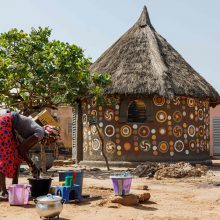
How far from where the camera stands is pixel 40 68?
10180 mm

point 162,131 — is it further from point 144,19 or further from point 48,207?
point 48,207

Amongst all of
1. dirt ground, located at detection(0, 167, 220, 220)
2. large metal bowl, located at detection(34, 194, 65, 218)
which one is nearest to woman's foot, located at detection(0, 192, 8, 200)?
dirt ground, located at detection(0, 167, 220, 220)

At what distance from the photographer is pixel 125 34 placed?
15.6 metres

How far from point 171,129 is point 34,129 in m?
8.32

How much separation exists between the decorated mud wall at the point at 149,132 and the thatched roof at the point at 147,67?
527 mm

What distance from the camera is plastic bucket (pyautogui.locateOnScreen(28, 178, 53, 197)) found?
539 centimetres

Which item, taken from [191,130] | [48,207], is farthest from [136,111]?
[48,207]

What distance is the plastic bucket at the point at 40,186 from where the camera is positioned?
5387mm

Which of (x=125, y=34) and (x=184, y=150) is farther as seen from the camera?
(x=125, y=34)

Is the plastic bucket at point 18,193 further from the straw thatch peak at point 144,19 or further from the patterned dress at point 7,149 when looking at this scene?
the straw thatch peak at point 144,19

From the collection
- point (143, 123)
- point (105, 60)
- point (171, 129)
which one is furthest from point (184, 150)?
point (105, 60)

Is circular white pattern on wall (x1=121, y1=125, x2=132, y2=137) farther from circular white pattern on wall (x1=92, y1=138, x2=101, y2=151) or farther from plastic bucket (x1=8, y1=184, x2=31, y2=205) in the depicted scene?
plastic bucket (x1=8, y1=184, x2=31, y2=205)

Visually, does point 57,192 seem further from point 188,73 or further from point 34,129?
point 188,73

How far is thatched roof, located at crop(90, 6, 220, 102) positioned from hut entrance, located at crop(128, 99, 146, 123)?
34.9 inches
